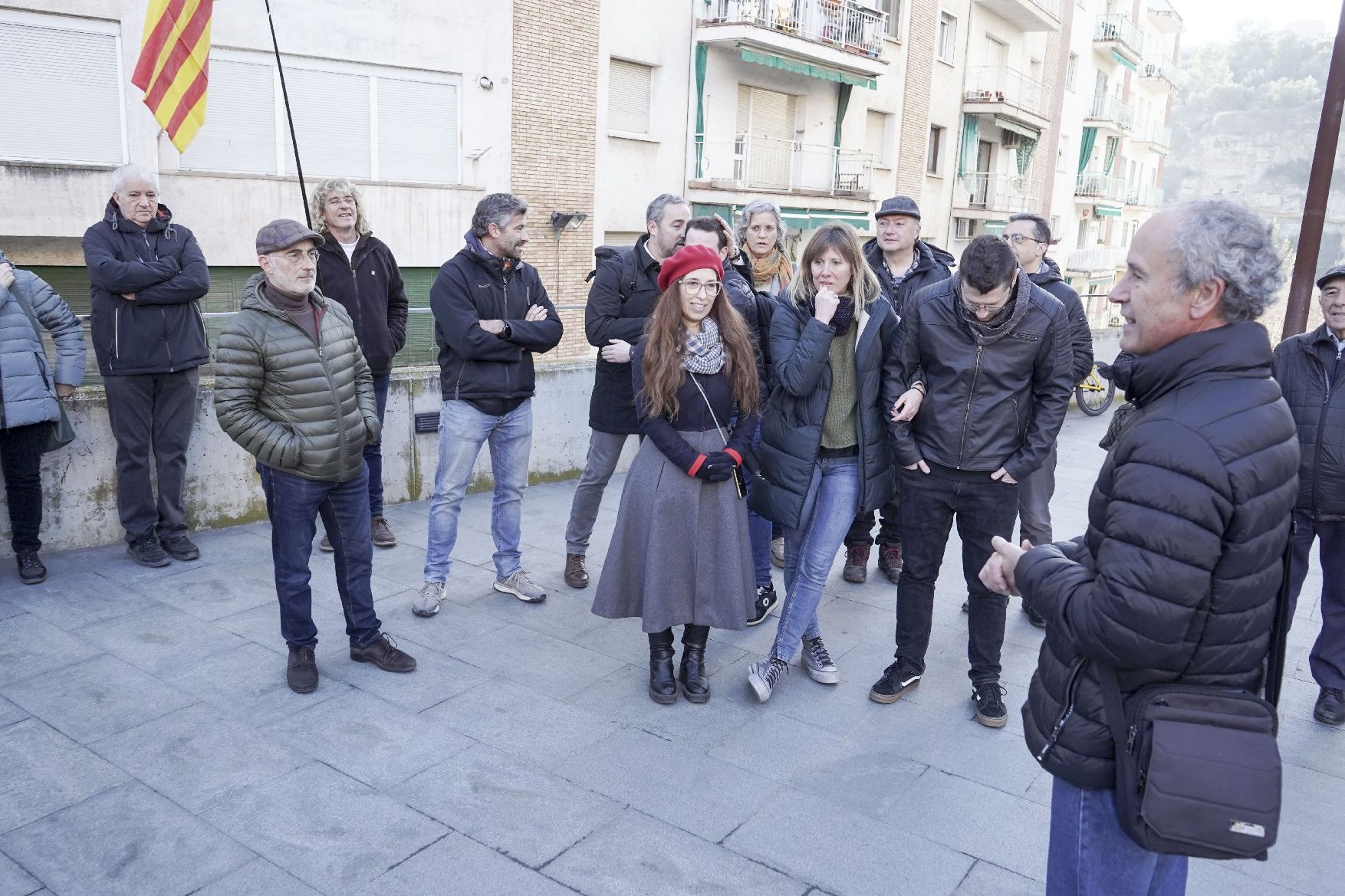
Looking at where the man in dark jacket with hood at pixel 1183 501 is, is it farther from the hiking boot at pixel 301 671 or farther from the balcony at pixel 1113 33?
the balcony at pixel 1113 33

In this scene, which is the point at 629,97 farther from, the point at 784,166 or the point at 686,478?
the point at 686,478

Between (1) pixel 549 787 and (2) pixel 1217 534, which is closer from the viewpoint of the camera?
(2) pixel 1217 534

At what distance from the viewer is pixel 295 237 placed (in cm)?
404

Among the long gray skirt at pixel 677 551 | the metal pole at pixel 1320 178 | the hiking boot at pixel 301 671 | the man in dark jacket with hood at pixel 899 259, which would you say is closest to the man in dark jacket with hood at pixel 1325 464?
the man in dark jacket with hood at pixel 899 259

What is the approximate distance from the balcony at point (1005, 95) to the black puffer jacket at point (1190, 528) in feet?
96.9

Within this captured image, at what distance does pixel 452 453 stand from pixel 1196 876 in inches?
150

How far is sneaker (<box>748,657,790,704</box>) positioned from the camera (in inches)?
173

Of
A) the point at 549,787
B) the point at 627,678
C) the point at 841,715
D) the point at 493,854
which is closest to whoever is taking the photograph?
the point at 493,854

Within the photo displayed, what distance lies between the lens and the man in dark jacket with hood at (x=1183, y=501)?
1989 millimetres

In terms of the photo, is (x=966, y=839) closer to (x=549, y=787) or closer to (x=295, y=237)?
(x=549, y=787)

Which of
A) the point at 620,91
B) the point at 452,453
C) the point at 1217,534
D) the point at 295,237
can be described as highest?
the point at 620,91

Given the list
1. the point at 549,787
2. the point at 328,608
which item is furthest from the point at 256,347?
the point at 549,787

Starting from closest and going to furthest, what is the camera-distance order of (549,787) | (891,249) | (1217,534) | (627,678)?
(1217,534)
(549,787)
(627,678)
(891,249)

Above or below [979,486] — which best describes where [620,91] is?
above
